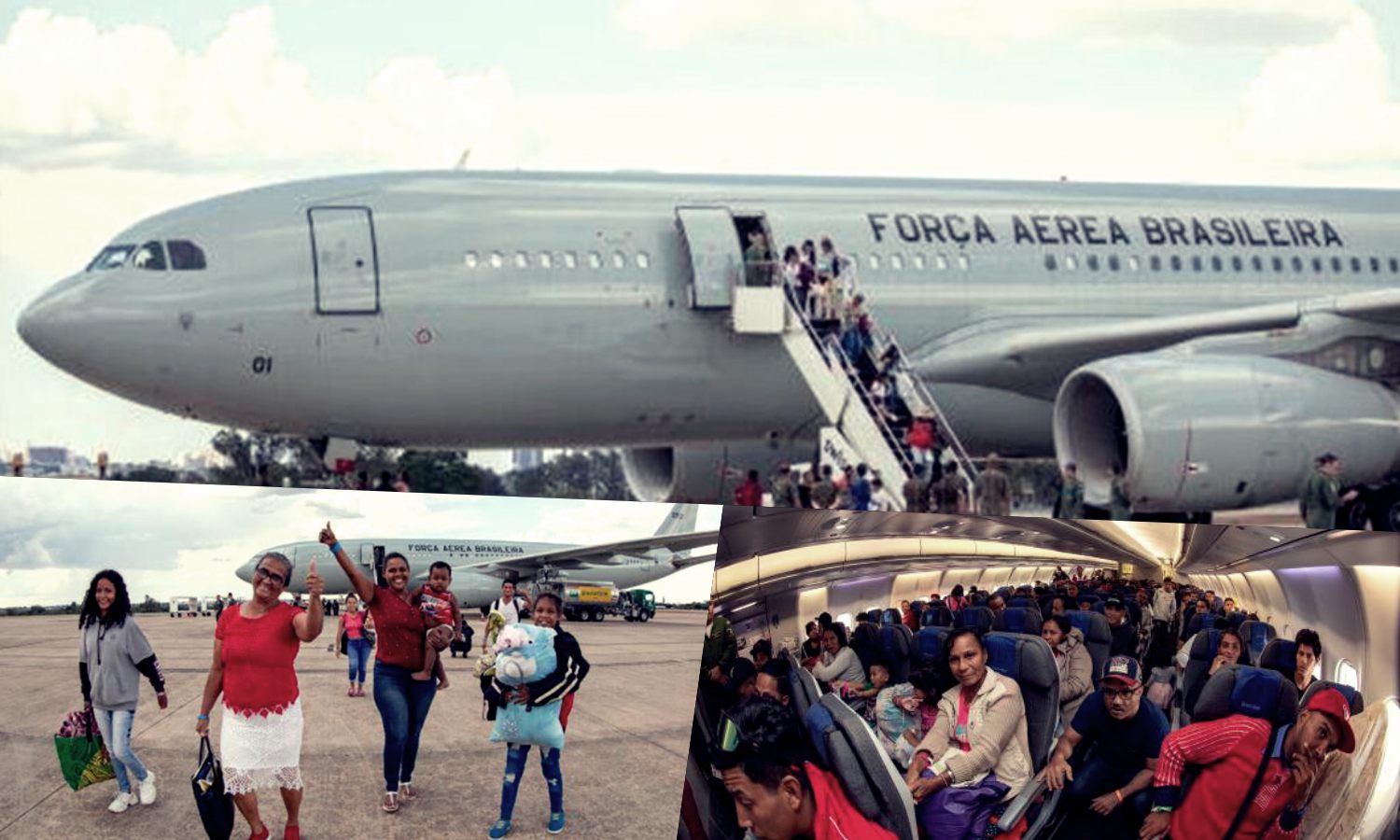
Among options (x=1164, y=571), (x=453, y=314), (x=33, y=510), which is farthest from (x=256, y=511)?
(x=453, y=314)

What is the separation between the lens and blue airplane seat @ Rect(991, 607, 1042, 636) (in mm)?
7426

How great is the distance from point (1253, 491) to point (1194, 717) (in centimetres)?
1380

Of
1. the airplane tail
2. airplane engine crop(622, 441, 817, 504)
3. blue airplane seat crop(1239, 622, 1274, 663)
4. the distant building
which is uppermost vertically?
the distant building

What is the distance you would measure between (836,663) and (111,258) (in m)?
15.0

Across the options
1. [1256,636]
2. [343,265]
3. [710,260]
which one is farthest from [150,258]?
[1256,636]

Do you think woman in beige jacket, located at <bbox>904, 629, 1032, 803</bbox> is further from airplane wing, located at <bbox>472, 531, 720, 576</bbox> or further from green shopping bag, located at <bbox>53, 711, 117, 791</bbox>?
green shopping bag, located at <bbox>53, 711, 117, 791</bbox>

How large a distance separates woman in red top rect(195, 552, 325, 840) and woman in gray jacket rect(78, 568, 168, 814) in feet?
0.72

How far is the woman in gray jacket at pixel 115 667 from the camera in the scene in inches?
285

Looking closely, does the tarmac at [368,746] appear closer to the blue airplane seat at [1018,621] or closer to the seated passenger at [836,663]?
the seated passenger at [836,663]

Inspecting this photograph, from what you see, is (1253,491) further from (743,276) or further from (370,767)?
(370,767)

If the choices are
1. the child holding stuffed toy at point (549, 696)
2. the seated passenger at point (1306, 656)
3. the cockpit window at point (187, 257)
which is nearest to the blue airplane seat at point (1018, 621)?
the seated passenger at point (1306, 656)

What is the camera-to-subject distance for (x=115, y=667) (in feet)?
23.9

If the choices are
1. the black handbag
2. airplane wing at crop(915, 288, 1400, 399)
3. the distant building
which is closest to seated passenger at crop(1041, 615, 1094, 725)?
the black handbag

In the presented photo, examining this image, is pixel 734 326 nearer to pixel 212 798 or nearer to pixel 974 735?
pixel 974 735
